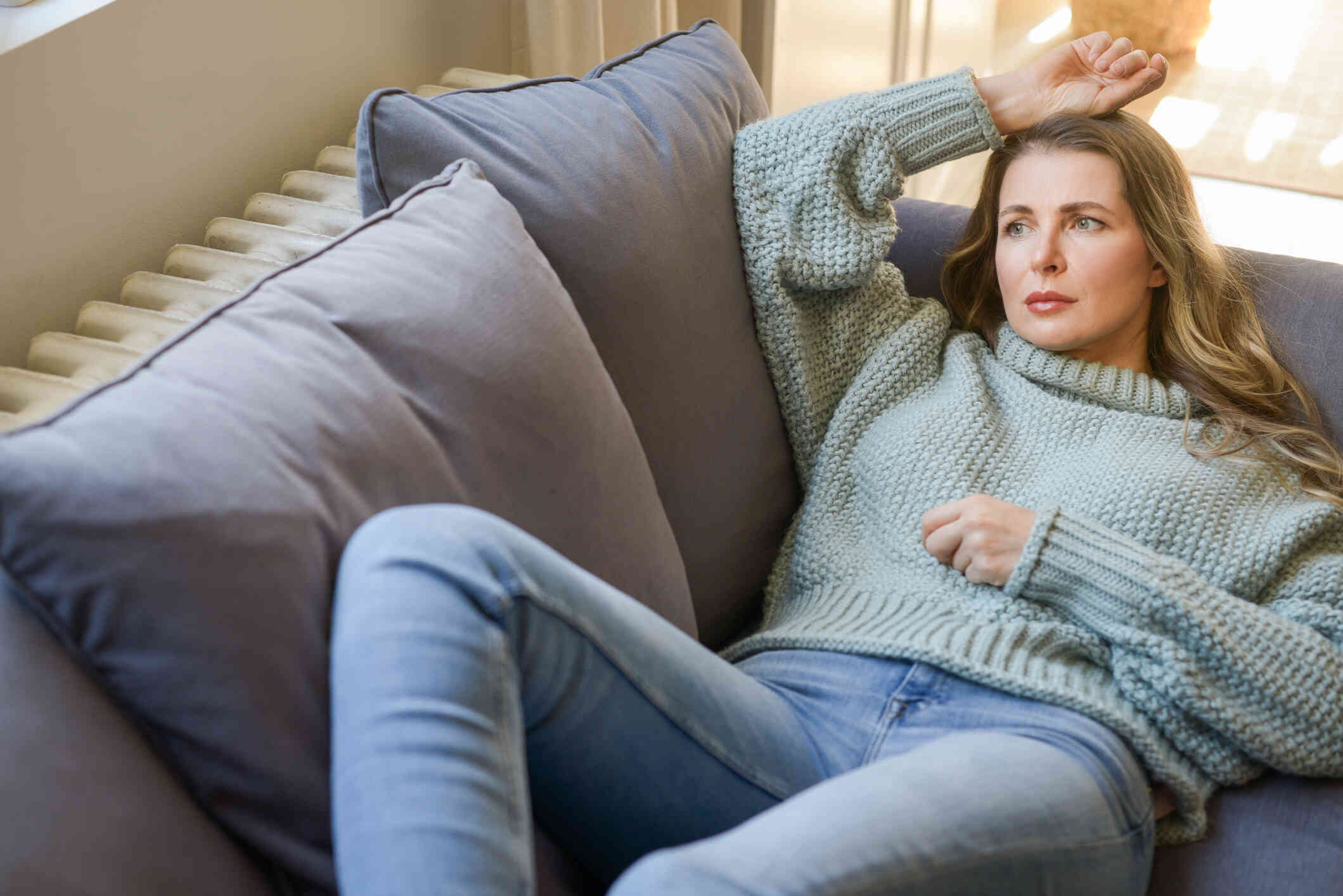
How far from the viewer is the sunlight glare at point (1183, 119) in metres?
3.40

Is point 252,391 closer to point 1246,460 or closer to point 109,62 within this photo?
point 109,62

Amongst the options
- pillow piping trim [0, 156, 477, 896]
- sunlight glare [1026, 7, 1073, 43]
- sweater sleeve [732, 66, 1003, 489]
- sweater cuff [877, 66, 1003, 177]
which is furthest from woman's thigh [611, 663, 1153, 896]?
sunlight glare [1026, 7, 1073, 43]

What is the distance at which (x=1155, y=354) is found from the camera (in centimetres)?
133

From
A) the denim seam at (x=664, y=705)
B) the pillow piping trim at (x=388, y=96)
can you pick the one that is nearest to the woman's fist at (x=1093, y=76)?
the pillow piping trim at (x=388, y=96)

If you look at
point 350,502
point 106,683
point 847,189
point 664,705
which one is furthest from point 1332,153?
point 106,683

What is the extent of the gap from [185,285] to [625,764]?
2.60 feet

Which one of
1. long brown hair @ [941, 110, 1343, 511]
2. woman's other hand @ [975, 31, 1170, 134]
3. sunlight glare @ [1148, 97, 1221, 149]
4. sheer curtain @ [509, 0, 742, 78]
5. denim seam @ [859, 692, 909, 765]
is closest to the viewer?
denim seam @ [859, 692, 909, 765]

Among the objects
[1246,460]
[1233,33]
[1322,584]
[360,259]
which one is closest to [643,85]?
[360,259]

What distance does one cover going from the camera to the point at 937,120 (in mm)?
1304

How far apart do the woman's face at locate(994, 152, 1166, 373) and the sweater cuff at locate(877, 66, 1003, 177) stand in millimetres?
83

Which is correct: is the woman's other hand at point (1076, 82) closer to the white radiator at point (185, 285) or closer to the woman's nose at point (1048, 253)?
the woman's nose at point (1048, 253)

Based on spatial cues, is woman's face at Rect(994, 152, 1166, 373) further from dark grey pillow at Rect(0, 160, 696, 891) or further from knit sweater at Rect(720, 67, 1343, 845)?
dark grey pillow at Rect(0, 160, 696, 891)

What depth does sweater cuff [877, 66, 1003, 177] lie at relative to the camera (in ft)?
4.25

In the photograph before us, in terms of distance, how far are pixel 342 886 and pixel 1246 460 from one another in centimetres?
97
